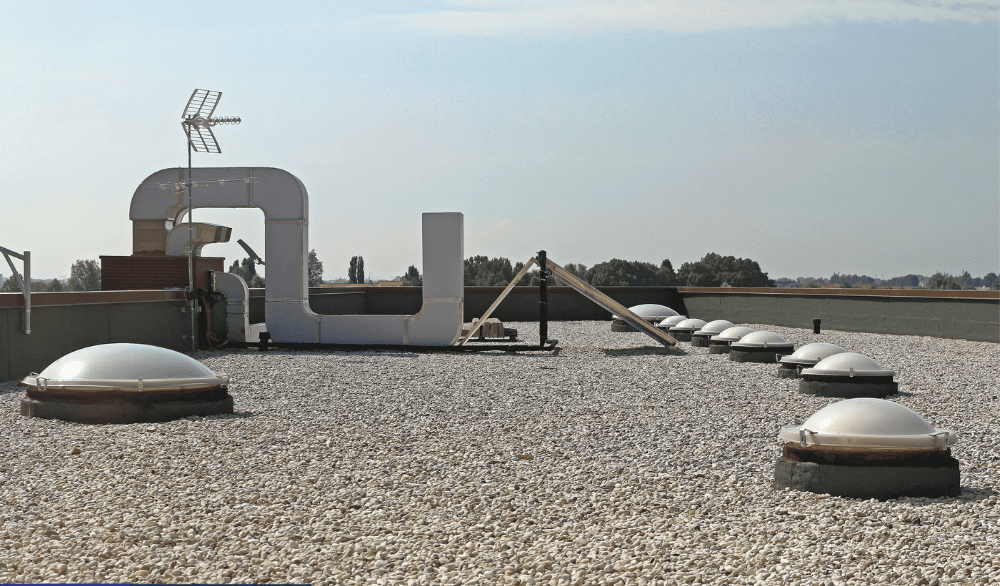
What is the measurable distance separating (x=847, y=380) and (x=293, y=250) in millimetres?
12767

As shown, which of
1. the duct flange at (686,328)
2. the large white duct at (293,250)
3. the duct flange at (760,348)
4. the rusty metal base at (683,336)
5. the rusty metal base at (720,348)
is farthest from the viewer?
the rusty metal base at (683,336)

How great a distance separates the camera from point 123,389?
1024cm

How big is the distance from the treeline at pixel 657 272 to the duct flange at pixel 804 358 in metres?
69.7

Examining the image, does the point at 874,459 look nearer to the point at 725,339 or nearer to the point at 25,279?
the point at 25,279

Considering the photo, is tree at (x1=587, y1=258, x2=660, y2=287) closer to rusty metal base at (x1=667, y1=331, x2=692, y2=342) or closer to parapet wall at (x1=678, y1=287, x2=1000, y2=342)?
parapet wall at (x1=678, y1=287, x2=1000, y2=342)

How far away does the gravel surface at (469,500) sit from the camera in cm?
519

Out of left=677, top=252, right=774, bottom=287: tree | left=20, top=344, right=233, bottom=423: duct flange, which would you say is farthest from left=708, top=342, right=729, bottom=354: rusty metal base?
left=677, top=252, right=774, bottom=287: tree

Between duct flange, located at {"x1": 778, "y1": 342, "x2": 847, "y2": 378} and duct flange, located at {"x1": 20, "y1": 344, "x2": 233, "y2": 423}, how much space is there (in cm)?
924

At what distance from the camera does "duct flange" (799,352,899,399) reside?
1292 centimetres

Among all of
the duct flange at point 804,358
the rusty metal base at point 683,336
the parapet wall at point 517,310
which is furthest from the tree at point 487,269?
the duct flange at point 804,358

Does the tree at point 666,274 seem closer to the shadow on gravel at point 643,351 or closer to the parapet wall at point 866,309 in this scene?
the parapet wall at point 866,309

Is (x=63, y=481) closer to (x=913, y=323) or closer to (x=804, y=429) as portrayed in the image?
(x=804, y=429)

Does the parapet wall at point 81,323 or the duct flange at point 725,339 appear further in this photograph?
the duct flange at point 725,339

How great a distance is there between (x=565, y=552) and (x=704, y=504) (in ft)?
5.26
